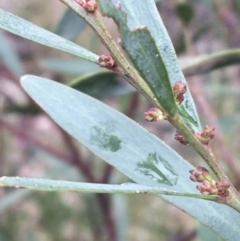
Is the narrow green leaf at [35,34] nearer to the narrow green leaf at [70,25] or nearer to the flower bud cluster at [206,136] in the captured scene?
the flower bud cluster at [206,136]

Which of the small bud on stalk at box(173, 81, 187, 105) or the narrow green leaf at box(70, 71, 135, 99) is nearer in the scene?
the small bud on stalk at box(173, 81, 187, 105)

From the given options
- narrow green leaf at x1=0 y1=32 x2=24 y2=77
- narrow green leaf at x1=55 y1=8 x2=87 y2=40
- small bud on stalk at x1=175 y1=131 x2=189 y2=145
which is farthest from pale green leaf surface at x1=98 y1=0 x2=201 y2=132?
narrow green leaf at x1=0 y1=32 x2=24 y2=77

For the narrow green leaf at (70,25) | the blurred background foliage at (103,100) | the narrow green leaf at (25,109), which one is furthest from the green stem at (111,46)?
the narrow green leaf at (25,109)

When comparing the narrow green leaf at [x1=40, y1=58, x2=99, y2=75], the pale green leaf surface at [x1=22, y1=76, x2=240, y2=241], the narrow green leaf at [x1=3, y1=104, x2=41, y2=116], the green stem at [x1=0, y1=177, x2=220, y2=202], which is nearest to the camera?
the green stem at [x1=0, y1=177, x2=220, y2=202]

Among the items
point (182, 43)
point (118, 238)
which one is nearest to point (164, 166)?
point (182, 43)

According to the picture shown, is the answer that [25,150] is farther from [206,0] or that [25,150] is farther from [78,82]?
[78,82]

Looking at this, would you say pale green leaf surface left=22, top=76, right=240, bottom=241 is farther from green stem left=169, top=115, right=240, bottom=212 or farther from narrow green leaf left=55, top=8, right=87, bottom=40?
narrow green leaf left=55, top=8, right=87, bottom=40
